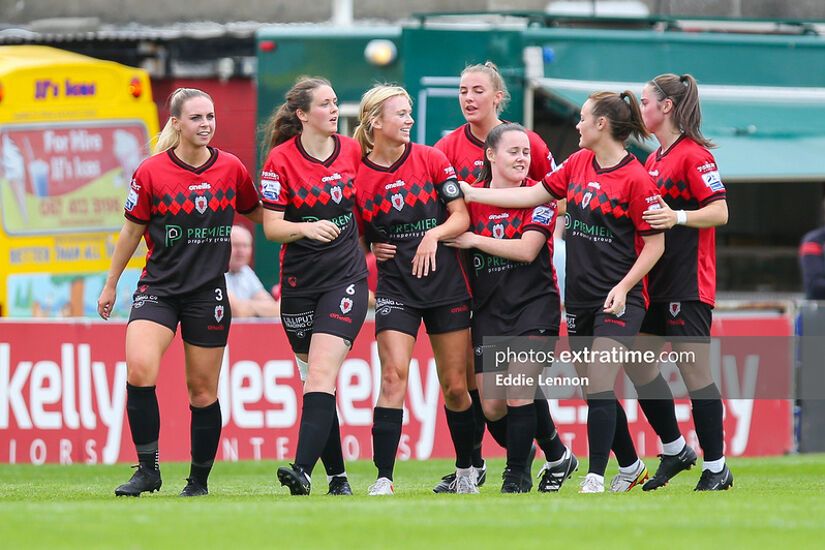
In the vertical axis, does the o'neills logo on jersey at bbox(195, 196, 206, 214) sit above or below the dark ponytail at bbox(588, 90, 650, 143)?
below

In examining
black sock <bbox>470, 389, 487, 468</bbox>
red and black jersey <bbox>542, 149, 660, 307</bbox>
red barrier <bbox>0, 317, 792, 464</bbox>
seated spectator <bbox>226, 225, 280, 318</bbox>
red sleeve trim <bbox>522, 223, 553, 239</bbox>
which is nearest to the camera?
red and black jersey <bbox>542, 149, 660, 307</bbox>

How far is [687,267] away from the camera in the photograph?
845 centimetres

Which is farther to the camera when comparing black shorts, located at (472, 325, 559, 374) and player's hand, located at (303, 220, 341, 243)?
black shorts, located at (472, 325, 559, 374)

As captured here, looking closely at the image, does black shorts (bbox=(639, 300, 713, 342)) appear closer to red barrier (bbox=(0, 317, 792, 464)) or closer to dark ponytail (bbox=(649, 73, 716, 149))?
dark ponytail (bbox=(649, 73, 716, 149))

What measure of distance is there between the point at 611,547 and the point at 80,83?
10015 millimetres

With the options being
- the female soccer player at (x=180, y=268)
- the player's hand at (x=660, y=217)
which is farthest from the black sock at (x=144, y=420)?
the player's hand at (x=660, y=217)

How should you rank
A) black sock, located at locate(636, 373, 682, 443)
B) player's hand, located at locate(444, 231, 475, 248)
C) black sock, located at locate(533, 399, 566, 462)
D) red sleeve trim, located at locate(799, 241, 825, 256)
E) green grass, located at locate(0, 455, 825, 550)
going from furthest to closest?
red sleeve trim, located at locate(799, 241, 825, 256) → black sock, located at locate(533, 399, 566, 462) → black sock, located at locate(636, 373, 682, 443) → player's hand, located at locate(444, 231, 475, 248) → green grass, located at locate(0, 455, 825, 550)

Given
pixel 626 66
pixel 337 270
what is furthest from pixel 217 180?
pixel 626 66

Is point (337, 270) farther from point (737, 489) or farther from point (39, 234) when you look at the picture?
point (39, 234)

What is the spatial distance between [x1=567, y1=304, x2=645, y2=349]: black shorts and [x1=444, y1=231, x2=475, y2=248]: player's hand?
650mm

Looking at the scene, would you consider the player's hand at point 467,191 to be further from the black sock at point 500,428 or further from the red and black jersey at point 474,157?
the black sock at point 500,428

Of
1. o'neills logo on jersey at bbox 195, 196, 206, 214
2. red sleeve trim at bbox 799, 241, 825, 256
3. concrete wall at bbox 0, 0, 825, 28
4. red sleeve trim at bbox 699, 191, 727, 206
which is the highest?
concrete wall at bbox 0, 0, 825, 28

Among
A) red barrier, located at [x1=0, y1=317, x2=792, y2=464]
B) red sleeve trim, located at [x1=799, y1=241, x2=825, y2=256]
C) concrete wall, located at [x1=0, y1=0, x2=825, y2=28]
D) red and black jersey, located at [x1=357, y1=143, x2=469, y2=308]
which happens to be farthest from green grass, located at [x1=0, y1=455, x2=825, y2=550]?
concrete wall, located at [x1=0, y1=0, x2=825, y2=28]

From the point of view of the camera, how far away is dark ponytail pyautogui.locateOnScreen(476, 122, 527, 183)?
27.9 feet
